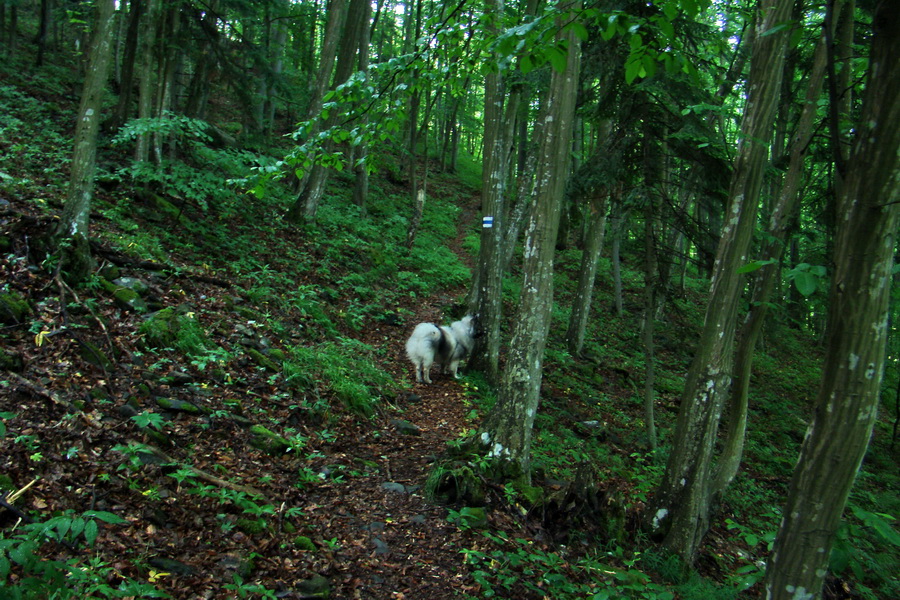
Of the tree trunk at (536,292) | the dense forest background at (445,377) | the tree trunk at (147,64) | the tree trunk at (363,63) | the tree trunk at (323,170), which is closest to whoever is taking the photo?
the dense forest background at (445,377)

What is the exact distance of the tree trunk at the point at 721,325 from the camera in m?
4.99

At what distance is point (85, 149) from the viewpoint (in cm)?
616

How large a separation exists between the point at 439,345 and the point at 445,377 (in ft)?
2.61

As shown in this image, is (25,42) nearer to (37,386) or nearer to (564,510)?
(37,386)

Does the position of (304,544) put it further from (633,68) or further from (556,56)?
(633,68)

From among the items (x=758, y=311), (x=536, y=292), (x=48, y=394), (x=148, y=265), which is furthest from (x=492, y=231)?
(x=48, y=394)

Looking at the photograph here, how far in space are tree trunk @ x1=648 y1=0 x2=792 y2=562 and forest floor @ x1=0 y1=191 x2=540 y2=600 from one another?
189cm

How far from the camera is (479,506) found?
4.93 m

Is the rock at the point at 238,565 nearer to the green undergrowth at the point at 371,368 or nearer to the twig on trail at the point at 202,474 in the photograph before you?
the green undergrowth at the point at 371,368

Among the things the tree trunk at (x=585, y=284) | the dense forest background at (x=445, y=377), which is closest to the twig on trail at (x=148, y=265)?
the dense forest background at (x=445, y=377)

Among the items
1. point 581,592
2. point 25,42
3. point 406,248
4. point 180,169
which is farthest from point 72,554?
point 25,42

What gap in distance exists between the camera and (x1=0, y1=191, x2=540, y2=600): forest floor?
3.35 metres

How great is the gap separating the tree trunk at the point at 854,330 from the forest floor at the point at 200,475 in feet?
8.20

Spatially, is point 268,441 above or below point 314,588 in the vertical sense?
above
